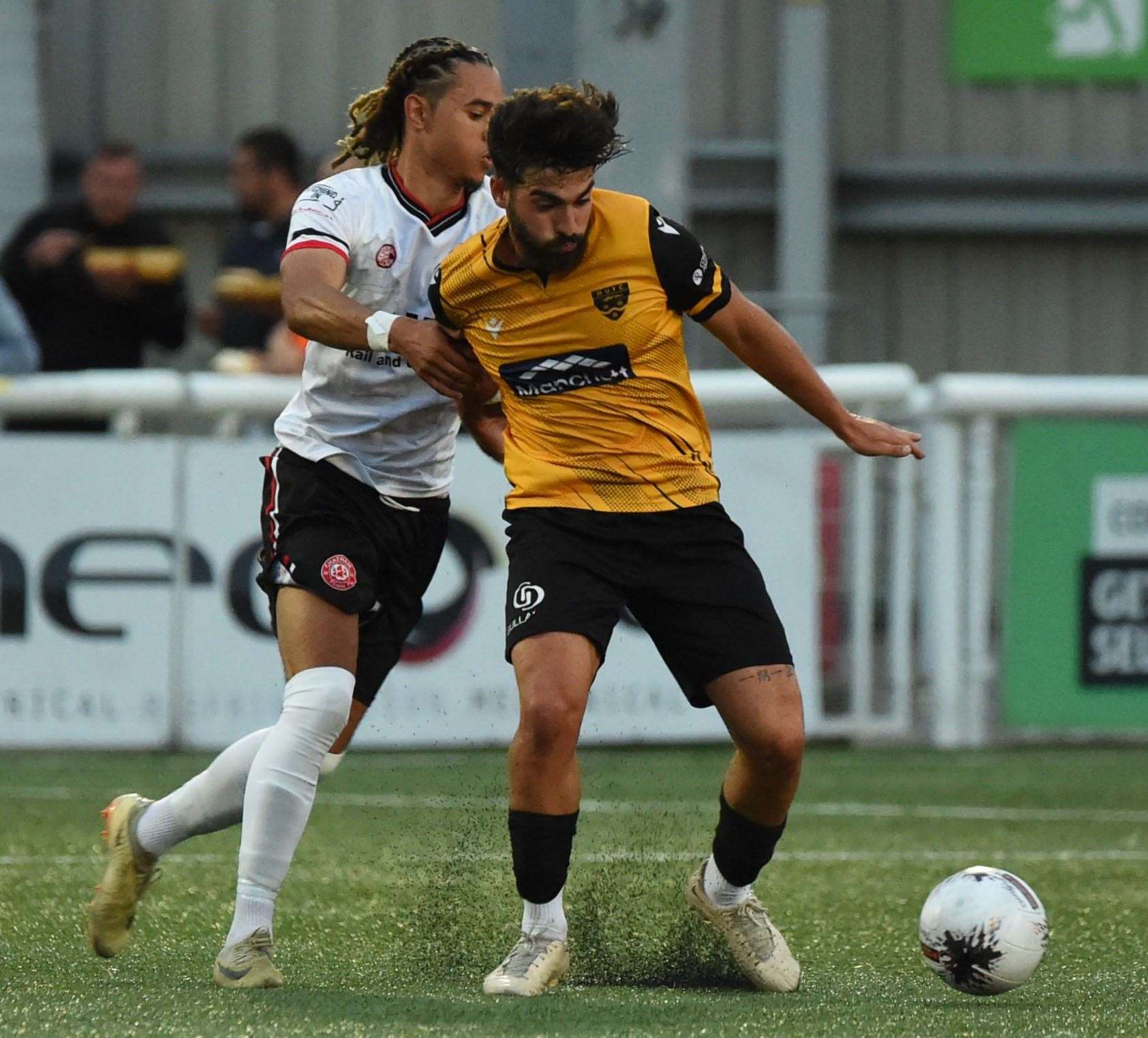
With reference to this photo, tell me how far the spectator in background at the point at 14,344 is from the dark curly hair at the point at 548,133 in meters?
5.17

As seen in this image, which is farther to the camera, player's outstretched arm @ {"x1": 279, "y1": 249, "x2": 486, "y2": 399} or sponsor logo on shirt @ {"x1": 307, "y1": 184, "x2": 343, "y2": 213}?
sponsor logo on shirt @ {"x1": 307, "y1": 184, "x2": 343, "y2": 213}

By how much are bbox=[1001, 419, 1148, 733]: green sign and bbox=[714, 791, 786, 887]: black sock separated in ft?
16.4

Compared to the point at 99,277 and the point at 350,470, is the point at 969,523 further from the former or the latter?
the point at 350,470

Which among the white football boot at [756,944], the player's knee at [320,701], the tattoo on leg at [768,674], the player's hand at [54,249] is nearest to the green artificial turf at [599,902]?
the white football boot at [756,944]

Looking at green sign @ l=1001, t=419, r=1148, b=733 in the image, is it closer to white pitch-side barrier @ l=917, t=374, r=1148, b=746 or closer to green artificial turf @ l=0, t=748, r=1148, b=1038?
white pitch-side barrier @ l=917, t=374, r=1148, b=746

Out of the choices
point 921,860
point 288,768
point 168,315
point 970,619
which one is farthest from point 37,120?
point 288,768

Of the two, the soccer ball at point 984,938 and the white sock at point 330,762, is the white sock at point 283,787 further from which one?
the soccer ball at point 984,938

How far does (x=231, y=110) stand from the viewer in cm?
1636

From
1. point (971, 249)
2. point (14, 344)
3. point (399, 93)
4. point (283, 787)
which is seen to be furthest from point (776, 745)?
point (971, 249)

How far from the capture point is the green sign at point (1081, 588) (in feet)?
31.2

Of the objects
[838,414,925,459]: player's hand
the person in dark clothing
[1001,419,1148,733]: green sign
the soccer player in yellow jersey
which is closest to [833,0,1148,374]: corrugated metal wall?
[1001,419,1148,733]: green sign

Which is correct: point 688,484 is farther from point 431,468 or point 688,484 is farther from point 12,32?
point 12,32

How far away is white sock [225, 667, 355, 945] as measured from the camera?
4.55m

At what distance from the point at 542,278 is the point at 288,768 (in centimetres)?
107
